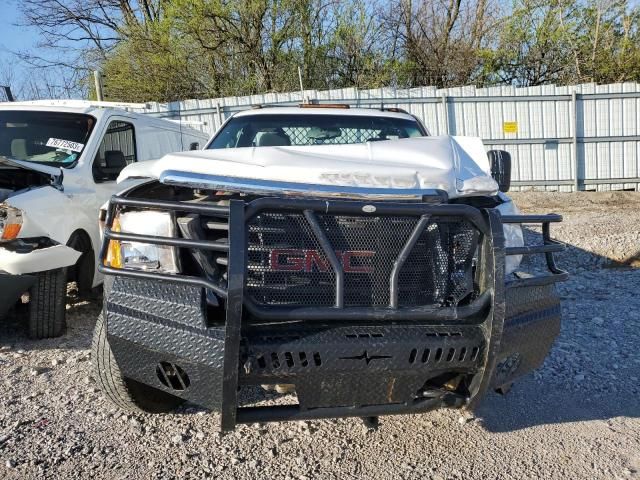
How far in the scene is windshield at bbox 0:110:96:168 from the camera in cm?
488

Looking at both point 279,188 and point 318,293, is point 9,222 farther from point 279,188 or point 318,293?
point 318,293

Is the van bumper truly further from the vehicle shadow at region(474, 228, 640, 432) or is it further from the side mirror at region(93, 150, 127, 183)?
the vehicle shadow at region(474, 228, 640, 432)

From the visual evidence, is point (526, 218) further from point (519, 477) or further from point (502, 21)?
point (502, 21)

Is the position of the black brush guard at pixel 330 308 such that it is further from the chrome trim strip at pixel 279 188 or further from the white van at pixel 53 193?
the white van at pixel 53 193

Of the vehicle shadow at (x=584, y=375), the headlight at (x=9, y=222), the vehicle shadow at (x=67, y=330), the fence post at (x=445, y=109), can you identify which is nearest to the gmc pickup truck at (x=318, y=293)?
the vehicle shadow at (x=584, y=375)

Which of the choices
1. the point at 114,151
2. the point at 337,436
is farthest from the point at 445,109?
the point at 337,436

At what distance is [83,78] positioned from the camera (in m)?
20.4

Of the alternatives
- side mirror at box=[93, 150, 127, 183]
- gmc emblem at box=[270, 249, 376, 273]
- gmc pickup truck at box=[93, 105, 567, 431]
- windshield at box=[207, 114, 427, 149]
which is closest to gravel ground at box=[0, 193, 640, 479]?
gmc pickup truck at box=[93, 105, 567, 431]

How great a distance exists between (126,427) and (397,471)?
58.4 inches

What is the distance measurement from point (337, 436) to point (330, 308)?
1053 mm

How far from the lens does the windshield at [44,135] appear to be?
16.0 ft

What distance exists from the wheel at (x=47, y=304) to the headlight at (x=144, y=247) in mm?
1910

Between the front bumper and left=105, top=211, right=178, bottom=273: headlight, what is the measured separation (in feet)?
5.81

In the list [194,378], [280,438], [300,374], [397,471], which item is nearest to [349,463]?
[397,471]
